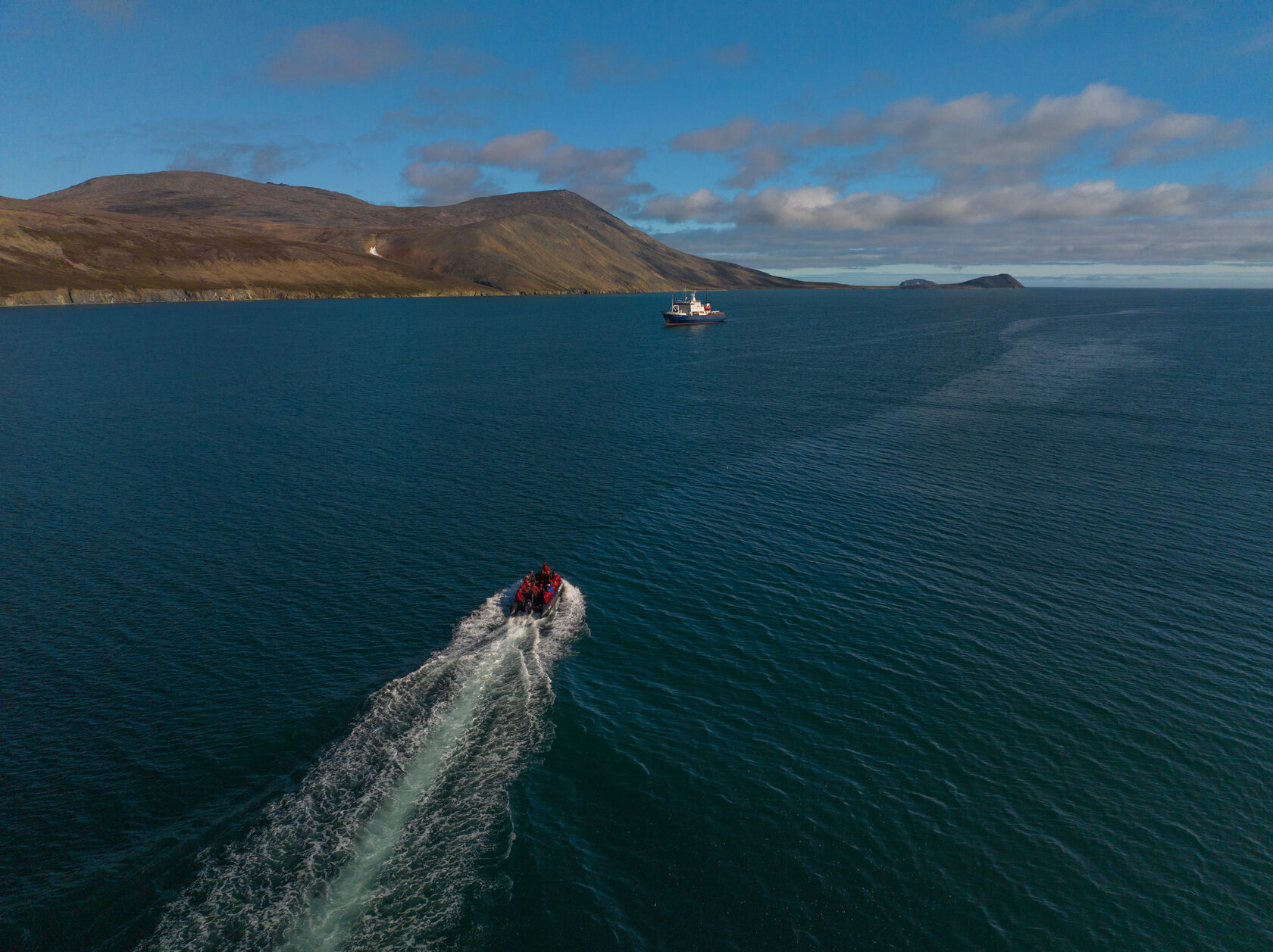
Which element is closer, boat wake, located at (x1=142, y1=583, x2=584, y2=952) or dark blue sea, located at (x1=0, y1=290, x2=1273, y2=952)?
boat wake, located at (x1=142, y1=583, x2=584, y2=952)

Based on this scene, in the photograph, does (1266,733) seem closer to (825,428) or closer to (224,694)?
(224,694)

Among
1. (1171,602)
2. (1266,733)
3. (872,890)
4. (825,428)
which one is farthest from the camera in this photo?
(825,428)

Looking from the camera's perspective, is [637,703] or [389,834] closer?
[389,834]

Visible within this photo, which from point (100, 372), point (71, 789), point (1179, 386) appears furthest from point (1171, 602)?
point (100, 372)

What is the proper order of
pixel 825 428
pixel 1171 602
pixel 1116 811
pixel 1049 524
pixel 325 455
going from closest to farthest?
1. pixel 1116 811
2. pixel 1171 602
3. pixel 1049 524
4. pixel 325 455
5. pixel 825 428

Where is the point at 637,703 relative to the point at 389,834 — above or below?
below
